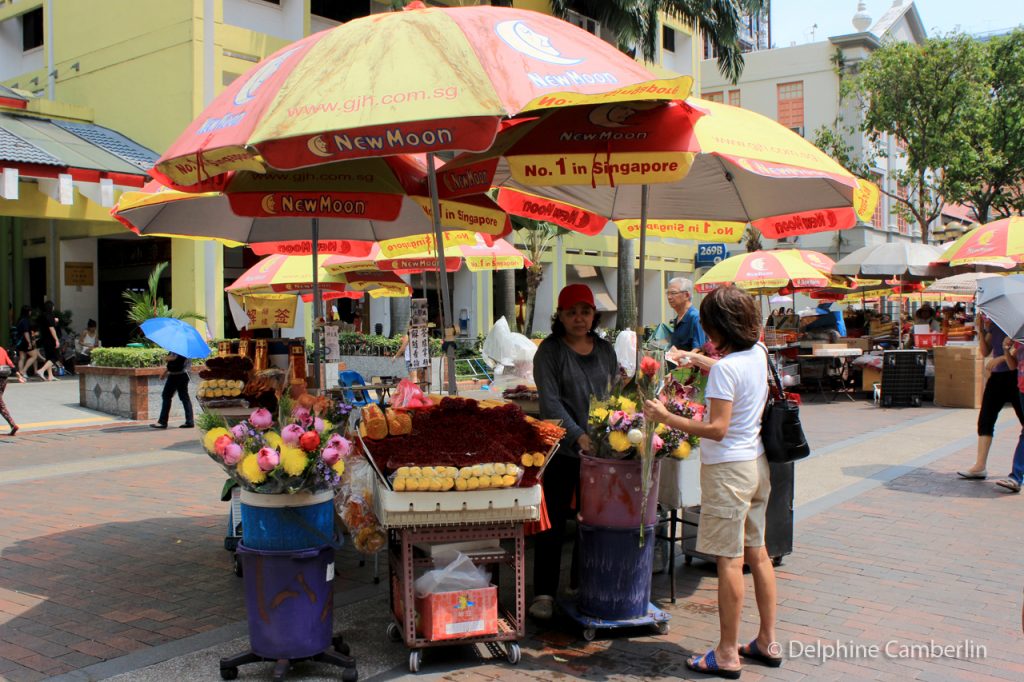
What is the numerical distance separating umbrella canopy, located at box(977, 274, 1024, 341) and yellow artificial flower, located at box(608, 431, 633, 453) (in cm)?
418

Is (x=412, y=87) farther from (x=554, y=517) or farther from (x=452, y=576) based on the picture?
(x=554, y=517)

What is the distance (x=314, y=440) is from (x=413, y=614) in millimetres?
1031

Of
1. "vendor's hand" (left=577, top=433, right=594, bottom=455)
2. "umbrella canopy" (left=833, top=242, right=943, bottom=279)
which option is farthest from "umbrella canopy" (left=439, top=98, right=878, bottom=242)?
"umbrella canopy" (left=833, top=242, right=943, bottom=279)

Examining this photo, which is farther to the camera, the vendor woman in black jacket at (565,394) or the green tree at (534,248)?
the green tree at (534,248)

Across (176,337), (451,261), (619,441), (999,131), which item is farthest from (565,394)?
(999,131)

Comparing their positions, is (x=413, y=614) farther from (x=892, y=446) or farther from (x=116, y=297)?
(x=116, y=297)

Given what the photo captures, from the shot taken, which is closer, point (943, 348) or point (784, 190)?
point (784, 190)

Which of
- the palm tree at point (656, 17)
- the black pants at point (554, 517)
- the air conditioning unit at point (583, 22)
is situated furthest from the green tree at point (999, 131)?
the black pants at point (554, 517)

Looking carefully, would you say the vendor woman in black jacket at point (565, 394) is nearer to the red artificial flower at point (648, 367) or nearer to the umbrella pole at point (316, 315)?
the red artificial flower at point (648, 367)

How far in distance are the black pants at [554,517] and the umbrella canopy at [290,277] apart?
20.8 ft

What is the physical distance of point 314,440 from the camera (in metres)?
4.18

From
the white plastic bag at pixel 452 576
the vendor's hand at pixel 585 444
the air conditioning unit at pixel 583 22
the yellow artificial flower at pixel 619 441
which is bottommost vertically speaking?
the white plastic bag at pixel 452 576

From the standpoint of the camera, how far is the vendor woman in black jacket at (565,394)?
5137mm

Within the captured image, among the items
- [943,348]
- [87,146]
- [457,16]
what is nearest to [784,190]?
[457,16]
